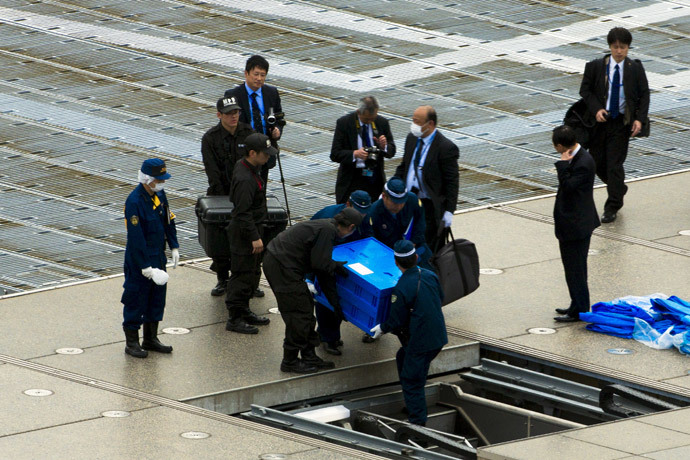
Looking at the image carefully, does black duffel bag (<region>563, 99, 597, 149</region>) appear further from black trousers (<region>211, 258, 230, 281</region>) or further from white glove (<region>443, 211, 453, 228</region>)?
black trousers (<region>211, 258, 230, 281</region>)

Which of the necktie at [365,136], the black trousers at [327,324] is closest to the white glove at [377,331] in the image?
the black trousers at [327,324]

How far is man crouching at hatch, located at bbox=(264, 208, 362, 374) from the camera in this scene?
35.9ft

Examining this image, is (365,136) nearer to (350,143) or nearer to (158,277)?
(350,143)

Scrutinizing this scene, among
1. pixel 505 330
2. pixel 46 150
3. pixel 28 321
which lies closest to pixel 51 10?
pixel 46 150

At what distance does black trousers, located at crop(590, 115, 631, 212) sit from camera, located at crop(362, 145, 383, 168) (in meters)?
3.05

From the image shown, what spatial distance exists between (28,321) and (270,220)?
2296 mm

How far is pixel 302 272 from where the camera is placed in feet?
36.4

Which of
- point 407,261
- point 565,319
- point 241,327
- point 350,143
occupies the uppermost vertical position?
point 350,143

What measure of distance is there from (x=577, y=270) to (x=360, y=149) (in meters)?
2.28

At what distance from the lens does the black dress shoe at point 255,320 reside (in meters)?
12.1

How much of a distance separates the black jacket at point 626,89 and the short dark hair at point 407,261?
4812 millimetres

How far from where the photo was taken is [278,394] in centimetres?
1095

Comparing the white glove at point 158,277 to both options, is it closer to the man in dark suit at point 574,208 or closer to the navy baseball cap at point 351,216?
the navy baseball cap at point 351,216

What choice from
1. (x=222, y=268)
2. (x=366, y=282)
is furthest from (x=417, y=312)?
(x=222, y=268)
